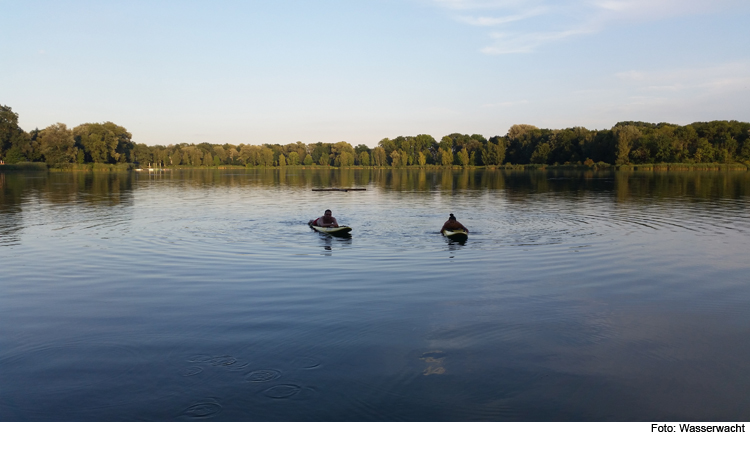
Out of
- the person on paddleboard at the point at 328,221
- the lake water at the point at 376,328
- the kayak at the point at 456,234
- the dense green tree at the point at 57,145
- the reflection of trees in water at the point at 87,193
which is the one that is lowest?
the lake water at the point at 376,328

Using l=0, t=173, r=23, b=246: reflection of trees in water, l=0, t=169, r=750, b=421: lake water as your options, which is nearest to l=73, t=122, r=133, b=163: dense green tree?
l=0, t=173, r=23, b=246: reflection of trees in water

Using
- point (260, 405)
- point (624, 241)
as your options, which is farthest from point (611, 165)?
point (260, 405)

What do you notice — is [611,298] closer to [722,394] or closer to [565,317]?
[565,317]

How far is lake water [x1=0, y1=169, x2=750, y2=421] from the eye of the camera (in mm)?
8086

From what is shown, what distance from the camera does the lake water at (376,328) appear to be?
809cm

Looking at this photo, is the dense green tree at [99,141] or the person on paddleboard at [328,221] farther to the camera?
the dense green tree at [99,141]

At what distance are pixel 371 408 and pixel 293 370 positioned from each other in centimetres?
192

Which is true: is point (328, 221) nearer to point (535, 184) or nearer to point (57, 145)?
point (535, 184)

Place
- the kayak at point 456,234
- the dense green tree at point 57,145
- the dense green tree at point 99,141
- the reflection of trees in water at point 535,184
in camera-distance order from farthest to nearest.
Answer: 1. the dense green tree at point 99,141
2. the dense green tree at point 57,145
3. the reflection of trees in water at point 535,184
4. the kayak at point 456,234

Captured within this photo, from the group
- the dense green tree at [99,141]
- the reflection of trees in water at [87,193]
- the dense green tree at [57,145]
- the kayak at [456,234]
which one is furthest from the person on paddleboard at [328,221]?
the dense green tree at [99,141]

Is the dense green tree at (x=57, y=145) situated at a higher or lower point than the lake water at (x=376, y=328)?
higher

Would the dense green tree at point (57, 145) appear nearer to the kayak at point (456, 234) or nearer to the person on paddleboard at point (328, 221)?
the person on paddleboard at point (328, 221)

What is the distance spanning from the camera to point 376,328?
1162 cm

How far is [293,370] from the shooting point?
30.2 ft
